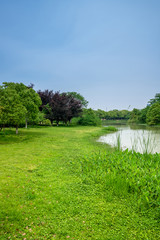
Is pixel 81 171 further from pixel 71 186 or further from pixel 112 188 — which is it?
pixel 112 188

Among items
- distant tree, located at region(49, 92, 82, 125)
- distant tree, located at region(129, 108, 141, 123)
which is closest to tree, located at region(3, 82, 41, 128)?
distant tree, located at region(49, 92, 82, 125)

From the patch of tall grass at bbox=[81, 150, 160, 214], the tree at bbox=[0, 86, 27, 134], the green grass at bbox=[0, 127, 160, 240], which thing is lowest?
the green grass at bbox=[0, 127, 160, 240]

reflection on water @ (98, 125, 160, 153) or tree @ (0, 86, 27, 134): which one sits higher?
tree @ (0, 86, 27, 134)

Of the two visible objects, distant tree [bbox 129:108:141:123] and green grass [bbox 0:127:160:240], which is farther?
distant tree [bbox 129:108:141:123]

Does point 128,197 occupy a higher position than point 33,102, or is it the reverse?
point 33,102

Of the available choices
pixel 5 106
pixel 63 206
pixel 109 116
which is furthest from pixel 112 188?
pixel 109 116

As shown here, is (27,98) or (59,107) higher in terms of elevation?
(59,107)

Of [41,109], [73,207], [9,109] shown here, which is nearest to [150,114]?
[41,109]

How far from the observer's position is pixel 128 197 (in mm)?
3062

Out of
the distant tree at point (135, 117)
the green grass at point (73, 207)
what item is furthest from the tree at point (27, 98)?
the distant tree at point (135, 117)

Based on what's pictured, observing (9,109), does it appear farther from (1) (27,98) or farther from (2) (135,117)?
(2) (135,117)

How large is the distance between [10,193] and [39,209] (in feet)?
2.93

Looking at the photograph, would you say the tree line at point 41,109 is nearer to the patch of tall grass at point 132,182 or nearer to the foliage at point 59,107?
the foliage at point 59,107

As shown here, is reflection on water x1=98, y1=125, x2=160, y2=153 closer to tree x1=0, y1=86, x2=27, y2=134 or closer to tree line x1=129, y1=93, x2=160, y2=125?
tree x1=0, y1=86, x2=27, y2=134
